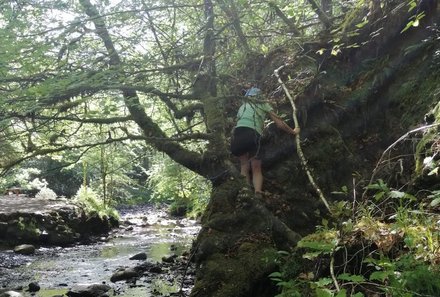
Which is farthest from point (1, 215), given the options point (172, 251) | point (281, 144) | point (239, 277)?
point (239, 277)

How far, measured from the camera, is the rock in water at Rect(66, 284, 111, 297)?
7.67m

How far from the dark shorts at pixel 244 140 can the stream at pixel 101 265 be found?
9.80 feet

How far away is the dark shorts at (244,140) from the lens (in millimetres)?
6730

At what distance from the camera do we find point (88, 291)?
7.72 meters

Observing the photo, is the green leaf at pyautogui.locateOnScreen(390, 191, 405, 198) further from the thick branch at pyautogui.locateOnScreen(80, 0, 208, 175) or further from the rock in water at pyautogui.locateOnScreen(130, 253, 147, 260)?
the rock in water at pyautogui.locateOnScreen(130, 253, 147, 260)

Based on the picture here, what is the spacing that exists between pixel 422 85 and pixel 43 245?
1198 centimetres

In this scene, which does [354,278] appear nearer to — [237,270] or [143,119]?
[237,270]

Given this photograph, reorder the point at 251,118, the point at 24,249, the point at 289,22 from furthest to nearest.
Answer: the point at 24,249 < the point at 289,22 < the point at 251,118

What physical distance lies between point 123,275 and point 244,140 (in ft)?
14.8

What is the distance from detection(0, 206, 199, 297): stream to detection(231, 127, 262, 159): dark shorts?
2.99m

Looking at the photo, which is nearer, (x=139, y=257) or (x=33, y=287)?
(x=33, y=287)

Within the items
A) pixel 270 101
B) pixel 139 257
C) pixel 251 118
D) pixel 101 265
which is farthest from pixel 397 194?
pixel 139 257

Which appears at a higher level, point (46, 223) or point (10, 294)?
point (46, 223)

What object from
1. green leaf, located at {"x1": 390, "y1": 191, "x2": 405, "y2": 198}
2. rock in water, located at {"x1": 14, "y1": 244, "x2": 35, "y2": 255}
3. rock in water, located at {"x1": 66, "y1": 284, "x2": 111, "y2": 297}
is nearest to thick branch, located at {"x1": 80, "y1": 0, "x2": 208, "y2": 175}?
rock in water, located at {"x1": 66, "y1": 284, "x2": 111, "y2": 297}
